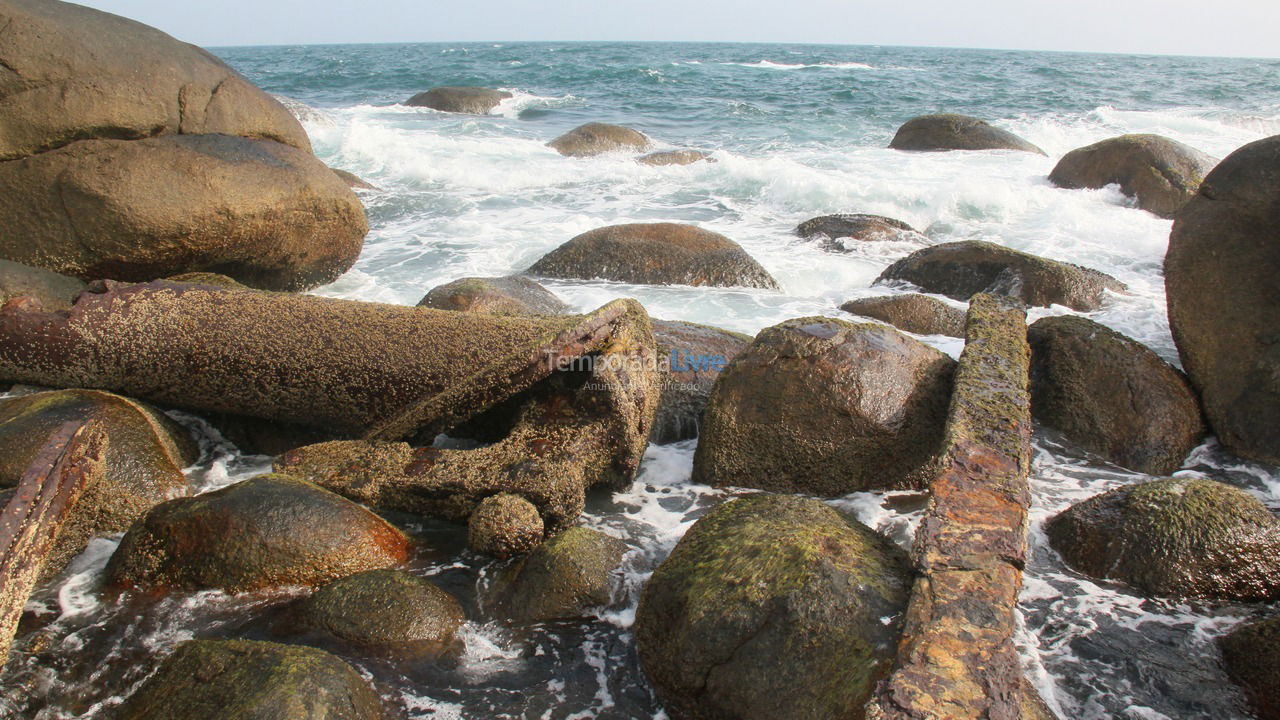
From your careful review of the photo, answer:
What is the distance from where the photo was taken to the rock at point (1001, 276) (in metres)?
6.68

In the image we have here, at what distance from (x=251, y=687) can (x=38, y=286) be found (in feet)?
12.0

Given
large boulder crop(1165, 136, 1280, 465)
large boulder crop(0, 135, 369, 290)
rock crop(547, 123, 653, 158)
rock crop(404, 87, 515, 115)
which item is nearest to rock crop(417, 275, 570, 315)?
large boulder crop(0, 135, 369, 290)

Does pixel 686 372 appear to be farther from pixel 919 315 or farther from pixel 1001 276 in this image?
pixel 1001 276

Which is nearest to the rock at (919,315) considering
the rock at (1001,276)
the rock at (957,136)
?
the rock at (1001,276)

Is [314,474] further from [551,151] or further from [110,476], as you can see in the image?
[551,151]

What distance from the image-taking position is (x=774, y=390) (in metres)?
3.86

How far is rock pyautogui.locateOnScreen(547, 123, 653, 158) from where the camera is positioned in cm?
1597

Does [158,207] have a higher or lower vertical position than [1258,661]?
higher

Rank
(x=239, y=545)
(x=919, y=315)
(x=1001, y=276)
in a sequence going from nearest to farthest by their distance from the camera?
(x=239, y=545) < (x=919, y=315) < (x=1001, y=276)

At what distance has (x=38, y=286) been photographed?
4754 millimetres

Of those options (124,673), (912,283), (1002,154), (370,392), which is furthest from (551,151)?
(124,673)

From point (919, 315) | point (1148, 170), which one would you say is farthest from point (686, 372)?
point (1148, 170)

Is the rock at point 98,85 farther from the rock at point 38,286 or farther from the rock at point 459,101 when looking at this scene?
the rock at point 459,101

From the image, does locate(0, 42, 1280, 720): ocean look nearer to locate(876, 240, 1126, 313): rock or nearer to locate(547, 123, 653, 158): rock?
locate(876, 240, 1126, 313): rock
